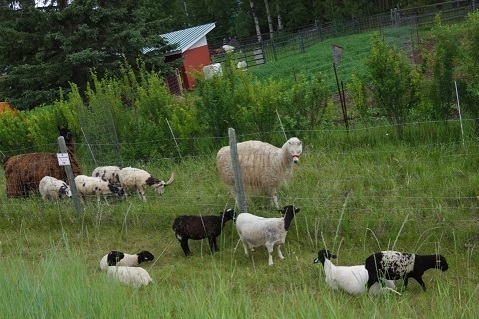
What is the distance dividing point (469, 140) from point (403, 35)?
13760 mm

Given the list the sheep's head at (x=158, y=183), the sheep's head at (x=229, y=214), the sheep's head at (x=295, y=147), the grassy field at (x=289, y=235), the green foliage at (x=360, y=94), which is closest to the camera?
the grassy field at (x=289, y=235)

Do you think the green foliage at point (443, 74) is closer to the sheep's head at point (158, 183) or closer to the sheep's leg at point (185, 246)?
the sheep's head at point (158, 183)

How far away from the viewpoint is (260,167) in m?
7.53

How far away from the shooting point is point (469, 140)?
814 centimetres

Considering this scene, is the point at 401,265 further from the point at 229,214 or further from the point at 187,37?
the point at 187,37

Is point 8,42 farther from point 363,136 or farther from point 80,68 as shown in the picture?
point 363,136

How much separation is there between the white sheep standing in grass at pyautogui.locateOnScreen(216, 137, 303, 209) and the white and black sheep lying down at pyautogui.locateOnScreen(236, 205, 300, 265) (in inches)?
39.4

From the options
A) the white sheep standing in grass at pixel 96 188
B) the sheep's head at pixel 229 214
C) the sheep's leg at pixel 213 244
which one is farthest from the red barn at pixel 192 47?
the sheep's leg at pixel 213 244

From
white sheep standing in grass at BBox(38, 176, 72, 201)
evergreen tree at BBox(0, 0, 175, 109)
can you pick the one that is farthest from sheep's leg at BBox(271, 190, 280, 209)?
evergreen tree at BBox(0, 0, 175, 109)

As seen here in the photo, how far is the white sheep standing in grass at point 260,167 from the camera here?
293 inches

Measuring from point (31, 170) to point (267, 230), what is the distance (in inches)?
233

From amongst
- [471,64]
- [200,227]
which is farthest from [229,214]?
[471,64]

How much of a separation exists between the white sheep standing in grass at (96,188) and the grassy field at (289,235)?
8.8 inches

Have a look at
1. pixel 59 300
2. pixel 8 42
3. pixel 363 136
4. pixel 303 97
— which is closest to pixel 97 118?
pixel 303 97
